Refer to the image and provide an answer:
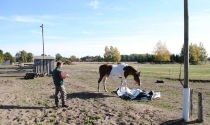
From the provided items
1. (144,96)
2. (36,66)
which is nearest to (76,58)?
(36,66)

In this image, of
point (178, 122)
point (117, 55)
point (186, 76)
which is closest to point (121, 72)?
point (186, 76)

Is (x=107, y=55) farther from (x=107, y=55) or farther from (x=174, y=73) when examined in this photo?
(x=174, y=73)

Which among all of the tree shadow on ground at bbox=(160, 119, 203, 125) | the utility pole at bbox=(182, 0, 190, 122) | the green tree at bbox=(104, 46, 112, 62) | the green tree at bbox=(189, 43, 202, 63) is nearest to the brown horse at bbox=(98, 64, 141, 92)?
the utility pole at bbox=(182, 0, 190, 122)

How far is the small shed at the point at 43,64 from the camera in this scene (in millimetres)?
29406

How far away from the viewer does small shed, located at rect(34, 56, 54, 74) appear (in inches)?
1158

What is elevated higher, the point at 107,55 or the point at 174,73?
the point at 107,55

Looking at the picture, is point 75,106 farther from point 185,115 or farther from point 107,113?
point 185,115

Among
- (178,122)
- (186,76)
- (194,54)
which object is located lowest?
(178,122)

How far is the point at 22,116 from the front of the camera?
28.8 ft

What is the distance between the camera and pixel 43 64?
2967 centimetres

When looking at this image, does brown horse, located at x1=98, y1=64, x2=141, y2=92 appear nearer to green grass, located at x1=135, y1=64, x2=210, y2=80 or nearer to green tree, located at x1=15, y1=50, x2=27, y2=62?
green grass, located at x1=135, y1=64, x2=210, y2=80

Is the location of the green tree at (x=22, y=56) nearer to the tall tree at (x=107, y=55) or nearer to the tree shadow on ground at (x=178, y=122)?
the tall tree at (x=107, y=55)

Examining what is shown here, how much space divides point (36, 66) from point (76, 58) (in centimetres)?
15332

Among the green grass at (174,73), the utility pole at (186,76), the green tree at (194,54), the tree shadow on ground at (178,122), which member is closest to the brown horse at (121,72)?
the utility pole at (186,76)
